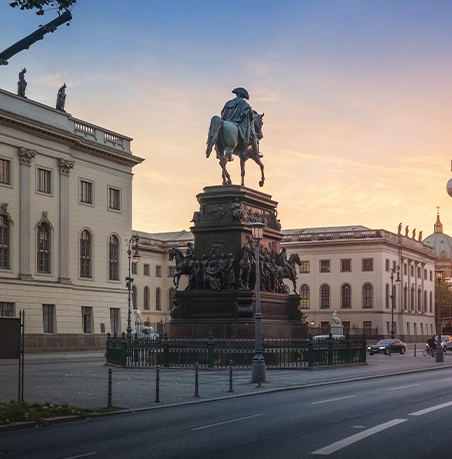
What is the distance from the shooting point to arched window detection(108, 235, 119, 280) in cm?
8019

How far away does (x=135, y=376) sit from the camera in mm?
34094

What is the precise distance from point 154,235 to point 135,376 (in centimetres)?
12192

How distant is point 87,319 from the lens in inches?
2997

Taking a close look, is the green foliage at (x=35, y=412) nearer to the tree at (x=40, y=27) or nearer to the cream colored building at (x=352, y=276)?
the tree at (x=40, y=27)

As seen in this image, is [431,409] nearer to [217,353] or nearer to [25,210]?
[217,353]

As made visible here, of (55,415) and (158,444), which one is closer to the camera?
(158,444)

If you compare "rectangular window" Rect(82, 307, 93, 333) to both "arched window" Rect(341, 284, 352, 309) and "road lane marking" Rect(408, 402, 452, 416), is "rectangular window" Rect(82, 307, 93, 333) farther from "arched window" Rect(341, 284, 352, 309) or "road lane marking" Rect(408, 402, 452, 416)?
"arched window" Rect(341, 284, 352, 309)

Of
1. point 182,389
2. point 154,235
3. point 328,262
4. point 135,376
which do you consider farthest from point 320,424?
point 154,235

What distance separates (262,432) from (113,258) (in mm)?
65085

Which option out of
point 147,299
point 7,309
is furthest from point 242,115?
point 147,299

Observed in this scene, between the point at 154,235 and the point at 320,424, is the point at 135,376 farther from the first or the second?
the point at 154,235

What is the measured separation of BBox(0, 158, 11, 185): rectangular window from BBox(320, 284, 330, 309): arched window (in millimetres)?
75595

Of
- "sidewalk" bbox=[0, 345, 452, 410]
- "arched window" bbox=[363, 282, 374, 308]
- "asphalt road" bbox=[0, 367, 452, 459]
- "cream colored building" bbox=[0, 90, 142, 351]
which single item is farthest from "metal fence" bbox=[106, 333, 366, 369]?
"arched window" bbox=[363, 282, 374, 308]

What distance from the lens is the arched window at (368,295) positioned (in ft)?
436
